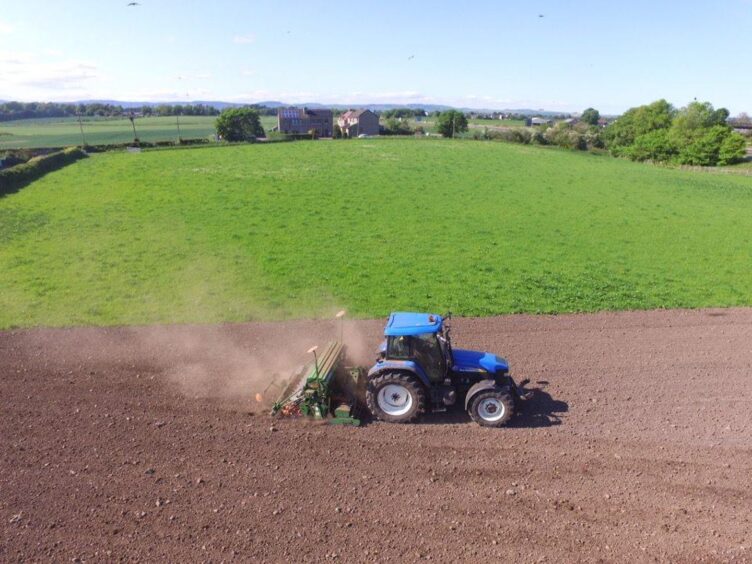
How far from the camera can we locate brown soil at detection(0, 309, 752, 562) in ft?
24.6

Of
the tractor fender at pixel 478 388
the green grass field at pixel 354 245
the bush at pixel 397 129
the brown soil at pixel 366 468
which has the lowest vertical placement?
the bush at pixel 397 129

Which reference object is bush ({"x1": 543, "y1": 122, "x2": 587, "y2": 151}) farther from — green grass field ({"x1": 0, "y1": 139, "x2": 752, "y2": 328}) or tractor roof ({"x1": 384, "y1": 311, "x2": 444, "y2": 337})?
tractor roof ({"x1": 384, "y1": 311, "x2": 444, "y2": 337})

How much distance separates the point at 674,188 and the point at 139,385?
48.0 meters

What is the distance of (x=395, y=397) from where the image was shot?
10.3 m

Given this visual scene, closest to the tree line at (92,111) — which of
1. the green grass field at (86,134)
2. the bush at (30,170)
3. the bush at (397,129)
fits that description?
the green grass field at (86,134)

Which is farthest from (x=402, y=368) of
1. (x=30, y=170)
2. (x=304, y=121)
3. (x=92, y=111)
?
(x=92, y=111)

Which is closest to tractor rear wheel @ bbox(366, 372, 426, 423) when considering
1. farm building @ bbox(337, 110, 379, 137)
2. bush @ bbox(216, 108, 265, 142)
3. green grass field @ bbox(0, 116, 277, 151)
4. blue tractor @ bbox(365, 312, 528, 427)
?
blue tractor @ bbox(365, 312, 528, 427)

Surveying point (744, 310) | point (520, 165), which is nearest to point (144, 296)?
point (744, 310)

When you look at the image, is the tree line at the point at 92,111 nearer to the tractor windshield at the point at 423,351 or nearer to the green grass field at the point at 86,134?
the green grass field at the point at 86,134

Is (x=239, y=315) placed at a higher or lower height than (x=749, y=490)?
lower

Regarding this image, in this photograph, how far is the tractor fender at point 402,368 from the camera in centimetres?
997

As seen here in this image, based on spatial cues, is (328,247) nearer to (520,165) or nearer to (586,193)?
(586,193)

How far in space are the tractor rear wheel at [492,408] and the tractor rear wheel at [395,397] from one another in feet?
3.46

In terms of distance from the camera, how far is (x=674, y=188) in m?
45.1
